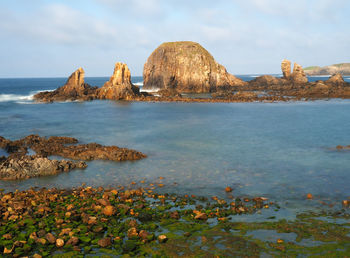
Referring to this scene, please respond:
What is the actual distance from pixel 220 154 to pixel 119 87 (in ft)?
215

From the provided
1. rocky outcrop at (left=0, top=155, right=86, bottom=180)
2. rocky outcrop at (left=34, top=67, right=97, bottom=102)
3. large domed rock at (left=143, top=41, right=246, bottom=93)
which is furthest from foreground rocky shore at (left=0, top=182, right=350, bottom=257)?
large domed rock at (left=143, top=41, right=246, bottom=93)

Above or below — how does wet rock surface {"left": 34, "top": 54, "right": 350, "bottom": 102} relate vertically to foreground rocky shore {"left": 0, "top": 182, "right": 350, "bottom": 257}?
above

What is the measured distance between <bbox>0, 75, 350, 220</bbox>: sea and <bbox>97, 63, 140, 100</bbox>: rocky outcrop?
33583 millimetres

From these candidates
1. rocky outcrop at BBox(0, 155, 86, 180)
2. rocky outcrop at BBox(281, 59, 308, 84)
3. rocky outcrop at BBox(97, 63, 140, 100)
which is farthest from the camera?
rocky outcrop at BBox(281, 59, 308, 84)

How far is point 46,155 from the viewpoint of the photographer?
28.5m

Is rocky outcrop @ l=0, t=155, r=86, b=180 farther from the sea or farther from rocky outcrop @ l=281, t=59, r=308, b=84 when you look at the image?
rocky outcrop @ l=281, t=59, r=308, b=84

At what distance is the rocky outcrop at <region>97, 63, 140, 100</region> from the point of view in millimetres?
88500

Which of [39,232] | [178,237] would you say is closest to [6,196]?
[39,232]

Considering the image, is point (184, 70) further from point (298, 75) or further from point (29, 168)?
point (29, 168)

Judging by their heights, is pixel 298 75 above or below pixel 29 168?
above

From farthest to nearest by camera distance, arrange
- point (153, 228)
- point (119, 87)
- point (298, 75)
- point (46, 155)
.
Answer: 1. point (298, 75)
2. point (119, 87)
3. point (46, 155)
4. point (153, 228)

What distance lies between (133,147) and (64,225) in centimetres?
1808

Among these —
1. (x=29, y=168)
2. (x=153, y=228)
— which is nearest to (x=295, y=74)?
(x=29, y=168)

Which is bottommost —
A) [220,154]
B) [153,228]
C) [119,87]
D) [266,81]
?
[153,228]
